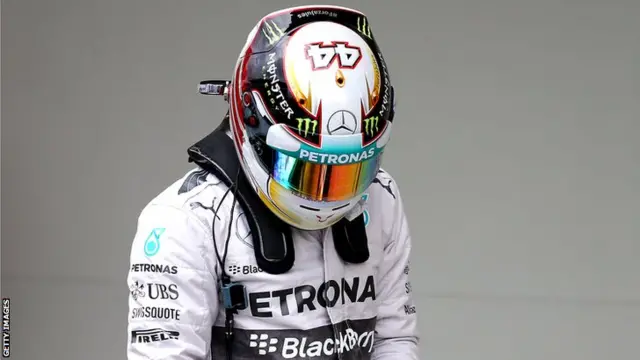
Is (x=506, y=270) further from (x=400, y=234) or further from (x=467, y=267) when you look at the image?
(x=400, y=234)

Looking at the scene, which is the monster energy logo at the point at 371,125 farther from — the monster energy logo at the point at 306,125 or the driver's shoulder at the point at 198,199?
the driver's shoulder at the point at 198,199

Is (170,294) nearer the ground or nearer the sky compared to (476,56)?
nearer the ground

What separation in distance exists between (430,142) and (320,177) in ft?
6.05

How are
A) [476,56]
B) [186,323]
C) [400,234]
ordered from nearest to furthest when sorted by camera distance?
[186,323], [400,234], [476,56]

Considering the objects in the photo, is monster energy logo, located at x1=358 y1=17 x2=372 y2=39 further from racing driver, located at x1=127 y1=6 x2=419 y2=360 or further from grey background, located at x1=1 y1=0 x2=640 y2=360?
grey background, located at x1=1 y1=0 x2=640 y2=360

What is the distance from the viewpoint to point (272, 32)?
130 centimetres

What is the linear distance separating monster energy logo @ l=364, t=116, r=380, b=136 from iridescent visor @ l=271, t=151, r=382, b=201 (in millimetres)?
36

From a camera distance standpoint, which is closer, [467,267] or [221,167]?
[221,167]

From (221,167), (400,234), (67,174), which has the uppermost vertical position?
(221,167)

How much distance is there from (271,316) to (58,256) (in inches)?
75.0

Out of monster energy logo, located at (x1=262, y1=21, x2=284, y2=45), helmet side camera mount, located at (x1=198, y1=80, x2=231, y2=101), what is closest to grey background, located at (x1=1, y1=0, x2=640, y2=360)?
helmet side camera mount, located at (x1=198, y1=80, x2=231, y2=101)

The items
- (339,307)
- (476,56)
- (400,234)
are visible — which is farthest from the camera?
(476,56)

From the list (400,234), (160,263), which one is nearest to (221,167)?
(160,263)

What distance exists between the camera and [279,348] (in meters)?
1.34
